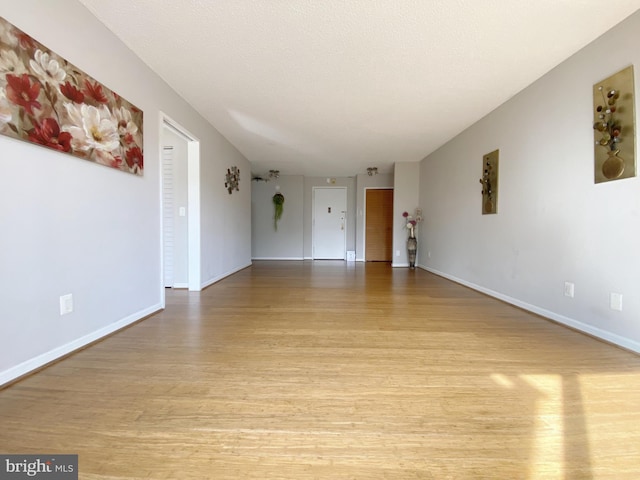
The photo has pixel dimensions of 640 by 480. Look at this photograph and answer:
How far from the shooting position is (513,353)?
5.79 ft

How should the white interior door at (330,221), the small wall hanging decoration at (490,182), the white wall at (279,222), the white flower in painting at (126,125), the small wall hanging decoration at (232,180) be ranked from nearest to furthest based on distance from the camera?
the white flower in painting at (126,125)
the small wall hanging decoration at (490,182)
the small wall hanging decoration at (232,180)
the white wall at (279,222)
the white interior door at (330,221)

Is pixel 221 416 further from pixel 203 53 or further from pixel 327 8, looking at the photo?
pixel 203 53

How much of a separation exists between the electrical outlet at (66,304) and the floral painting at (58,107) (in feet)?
2.91

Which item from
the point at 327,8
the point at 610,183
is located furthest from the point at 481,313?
the point at 327,8

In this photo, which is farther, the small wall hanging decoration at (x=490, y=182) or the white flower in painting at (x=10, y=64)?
the small wall hanging decoration at (x=490, y=182)

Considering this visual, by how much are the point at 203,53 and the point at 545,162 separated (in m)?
3.14

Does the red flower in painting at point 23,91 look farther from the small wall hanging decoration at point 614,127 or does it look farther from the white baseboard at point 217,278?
the small wall hanging decoration at point 614,127

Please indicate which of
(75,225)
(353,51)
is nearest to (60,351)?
(75,225)

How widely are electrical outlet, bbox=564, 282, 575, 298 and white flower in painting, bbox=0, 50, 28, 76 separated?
3.89 metres

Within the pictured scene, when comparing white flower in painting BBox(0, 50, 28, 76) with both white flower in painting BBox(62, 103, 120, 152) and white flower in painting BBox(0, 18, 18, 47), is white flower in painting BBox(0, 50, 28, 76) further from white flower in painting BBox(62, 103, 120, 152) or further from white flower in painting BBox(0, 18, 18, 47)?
white flower in painting BBox(62, 103, 120, 152)

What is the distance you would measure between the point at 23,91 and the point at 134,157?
84 centimetres

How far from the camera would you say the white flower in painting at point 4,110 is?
1.30m

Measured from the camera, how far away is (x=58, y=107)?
1582 millimetres

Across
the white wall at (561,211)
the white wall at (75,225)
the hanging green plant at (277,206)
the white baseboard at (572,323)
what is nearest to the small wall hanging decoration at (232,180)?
the white wall at (75,225)
